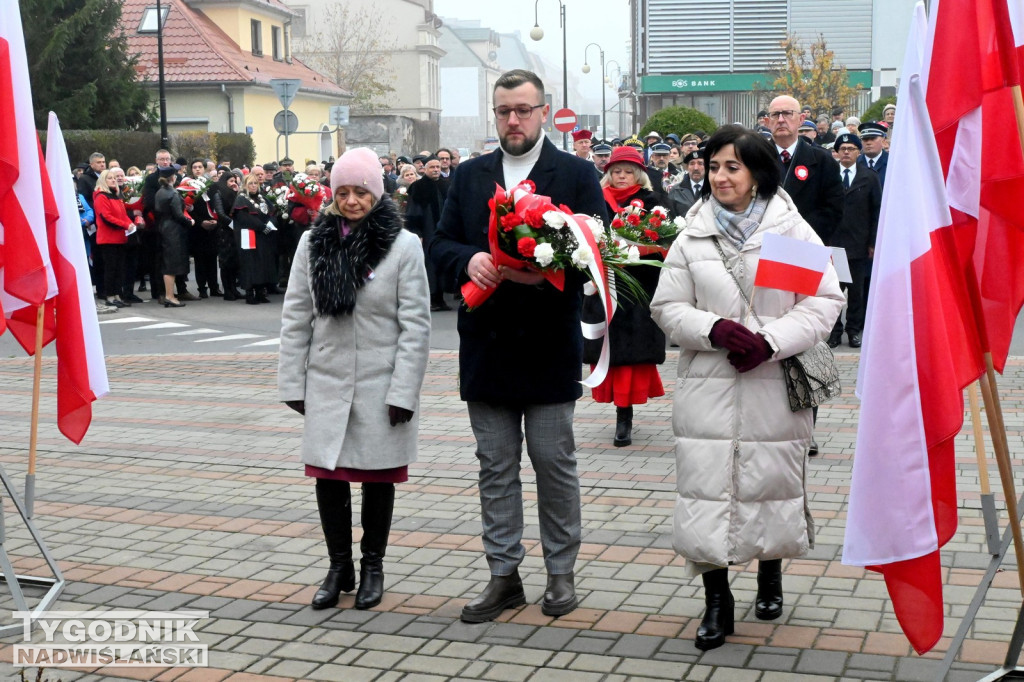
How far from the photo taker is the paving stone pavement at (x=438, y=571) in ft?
16.1

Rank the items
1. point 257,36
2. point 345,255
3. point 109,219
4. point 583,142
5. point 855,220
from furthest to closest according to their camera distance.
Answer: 1. point 257,36
2. point 109,219
3. point 583,142
4. point 855,220
5. point 345,255

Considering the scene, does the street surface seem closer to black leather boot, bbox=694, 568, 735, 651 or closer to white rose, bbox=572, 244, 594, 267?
Answer: black leather boot, bbox=694, 568, 735, 651

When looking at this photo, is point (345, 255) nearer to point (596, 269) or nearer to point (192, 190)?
point (596, 269)

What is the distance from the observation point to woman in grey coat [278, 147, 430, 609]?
5.54 metres

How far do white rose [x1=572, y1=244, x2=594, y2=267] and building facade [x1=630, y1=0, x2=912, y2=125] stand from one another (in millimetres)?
63007

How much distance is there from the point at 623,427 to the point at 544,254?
4.33 meters

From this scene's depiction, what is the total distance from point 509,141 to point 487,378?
0.99m

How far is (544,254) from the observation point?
191 inches

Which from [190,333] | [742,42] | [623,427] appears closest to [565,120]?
[190,333]

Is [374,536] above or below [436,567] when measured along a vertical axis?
above

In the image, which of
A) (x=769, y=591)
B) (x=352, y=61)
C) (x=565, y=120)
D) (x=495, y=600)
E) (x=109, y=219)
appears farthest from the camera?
(x=352, y=61)

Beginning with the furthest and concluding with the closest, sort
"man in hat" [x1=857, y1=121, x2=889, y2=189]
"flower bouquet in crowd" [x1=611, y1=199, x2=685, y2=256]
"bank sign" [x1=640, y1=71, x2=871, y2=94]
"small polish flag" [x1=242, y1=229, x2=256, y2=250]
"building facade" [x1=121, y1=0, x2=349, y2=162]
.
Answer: "bank sign" [x1=640, y1=71, x2=871, y2=94] → "building facade" [x1=121, y1=0, x2=349, y2=162] → "small polish flag" [x1=242, y1=229, x2=256, y2=250] → "man in hat" [x1=857, y1=121, x2=889, y2=189] → "flower bouquet in crowd" [x1=611, y1=199, x2=685, y2=256]

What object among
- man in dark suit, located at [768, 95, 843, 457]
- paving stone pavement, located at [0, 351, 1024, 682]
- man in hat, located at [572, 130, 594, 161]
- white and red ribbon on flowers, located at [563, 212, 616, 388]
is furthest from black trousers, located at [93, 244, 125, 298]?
white and red ribbon on flowers, located at [563, 212, 616, 388]

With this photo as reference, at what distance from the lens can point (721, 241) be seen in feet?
17.0
